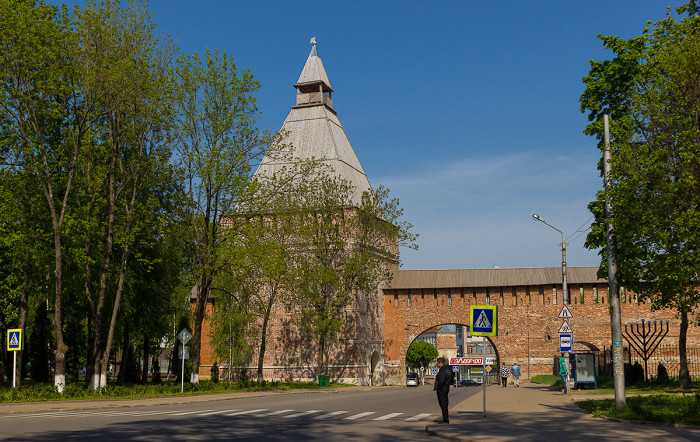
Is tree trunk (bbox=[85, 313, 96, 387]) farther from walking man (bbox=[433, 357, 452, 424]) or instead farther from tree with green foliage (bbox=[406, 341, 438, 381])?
tree with green foliage (bbox=[406, 341, 438, 381])

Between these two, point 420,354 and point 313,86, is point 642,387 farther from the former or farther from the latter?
point 420,354

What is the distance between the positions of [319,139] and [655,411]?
4064 cm

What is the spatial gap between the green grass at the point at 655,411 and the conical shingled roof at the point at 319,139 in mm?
32745

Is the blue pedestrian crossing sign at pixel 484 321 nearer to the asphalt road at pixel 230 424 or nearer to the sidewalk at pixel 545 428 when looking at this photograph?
the sidewalk at pixel 545 428

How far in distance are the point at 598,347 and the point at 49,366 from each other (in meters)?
36.8

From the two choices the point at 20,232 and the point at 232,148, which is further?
the point at 232,148

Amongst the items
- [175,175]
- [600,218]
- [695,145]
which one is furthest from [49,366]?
[695,145]

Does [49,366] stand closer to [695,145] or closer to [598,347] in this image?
[598,347]

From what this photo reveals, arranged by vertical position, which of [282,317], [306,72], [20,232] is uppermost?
[306,72]

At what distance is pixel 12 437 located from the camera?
11430mm

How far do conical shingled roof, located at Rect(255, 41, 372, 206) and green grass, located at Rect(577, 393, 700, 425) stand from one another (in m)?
32.7

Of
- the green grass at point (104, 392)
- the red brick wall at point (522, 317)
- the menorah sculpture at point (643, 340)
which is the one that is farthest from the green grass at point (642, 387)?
the red brick wall at point (522, 317)

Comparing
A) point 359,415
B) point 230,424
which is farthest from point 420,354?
point 230,424

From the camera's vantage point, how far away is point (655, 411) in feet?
49.6
